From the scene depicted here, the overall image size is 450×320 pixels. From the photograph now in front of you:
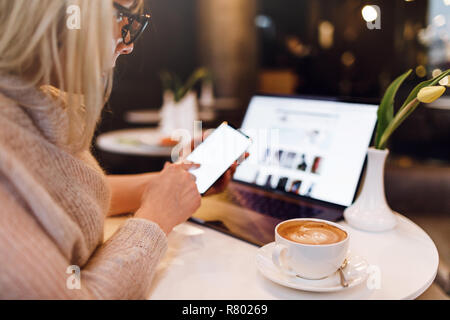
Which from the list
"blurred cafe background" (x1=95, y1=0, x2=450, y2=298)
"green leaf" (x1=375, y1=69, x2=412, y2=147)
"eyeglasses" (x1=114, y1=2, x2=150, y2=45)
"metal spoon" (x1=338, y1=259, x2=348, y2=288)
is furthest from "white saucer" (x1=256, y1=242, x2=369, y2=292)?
"blurred cafe background" (x1=95, y1=0, x2=450, y2=298)

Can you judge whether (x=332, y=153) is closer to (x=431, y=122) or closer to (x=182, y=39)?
(x=431, y=122)

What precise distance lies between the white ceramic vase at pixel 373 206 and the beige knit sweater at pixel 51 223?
15.4 inches

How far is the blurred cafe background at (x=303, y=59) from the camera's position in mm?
3137

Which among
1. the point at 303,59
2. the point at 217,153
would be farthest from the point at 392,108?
the point at 303,59

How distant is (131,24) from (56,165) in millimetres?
257

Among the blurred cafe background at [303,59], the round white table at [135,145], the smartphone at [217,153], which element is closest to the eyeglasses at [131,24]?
the smartphone at [217,153]

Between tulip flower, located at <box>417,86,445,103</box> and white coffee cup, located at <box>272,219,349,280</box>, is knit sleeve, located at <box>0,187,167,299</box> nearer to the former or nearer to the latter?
white coffee cup, located at <box>272,219,349,280</box>

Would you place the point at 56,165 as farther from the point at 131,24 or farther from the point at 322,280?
the point at 322,280

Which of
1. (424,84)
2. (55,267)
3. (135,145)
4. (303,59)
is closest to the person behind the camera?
(55,267)

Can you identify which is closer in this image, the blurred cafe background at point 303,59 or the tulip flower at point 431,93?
the tulip flower at point 431,93

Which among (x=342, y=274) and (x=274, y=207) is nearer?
(x=342, y=274)

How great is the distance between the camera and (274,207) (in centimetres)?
88

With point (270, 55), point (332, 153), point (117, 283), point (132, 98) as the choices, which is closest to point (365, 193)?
point (332, 153)

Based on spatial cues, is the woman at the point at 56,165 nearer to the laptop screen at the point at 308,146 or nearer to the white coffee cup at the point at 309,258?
the white coffee cup at the point at 309,258
